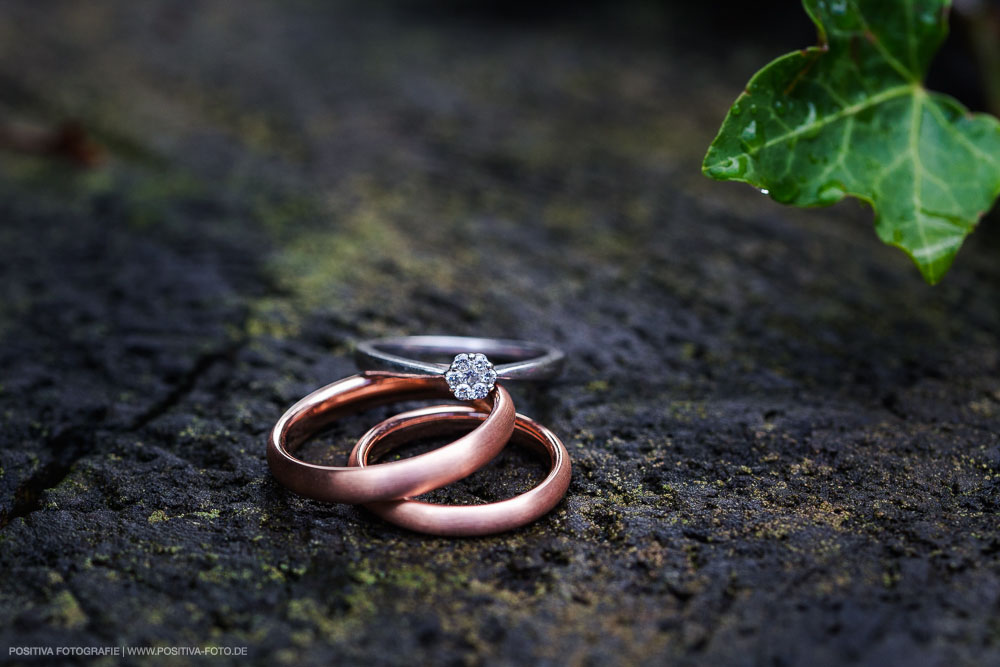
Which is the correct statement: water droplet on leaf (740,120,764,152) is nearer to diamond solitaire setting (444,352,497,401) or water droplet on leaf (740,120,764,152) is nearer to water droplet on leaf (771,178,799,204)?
water droplet on leaf (771,178,799,204)

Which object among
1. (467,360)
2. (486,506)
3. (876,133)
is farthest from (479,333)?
(876,133)

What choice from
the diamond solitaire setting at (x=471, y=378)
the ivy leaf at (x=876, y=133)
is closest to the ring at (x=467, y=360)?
the diamond solitaire setting at (x=471, y=378)

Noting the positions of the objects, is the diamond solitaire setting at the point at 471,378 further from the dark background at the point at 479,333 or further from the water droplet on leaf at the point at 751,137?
the water droplet on leaf at the point at 751,137

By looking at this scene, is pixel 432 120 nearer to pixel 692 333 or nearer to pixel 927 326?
pixel 692 333

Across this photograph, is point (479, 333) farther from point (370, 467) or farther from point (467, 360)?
point (370, 467)

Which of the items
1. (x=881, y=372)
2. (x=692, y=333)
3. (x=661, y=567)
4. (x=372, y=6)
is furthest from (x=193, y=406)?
(x=372, y=6)
